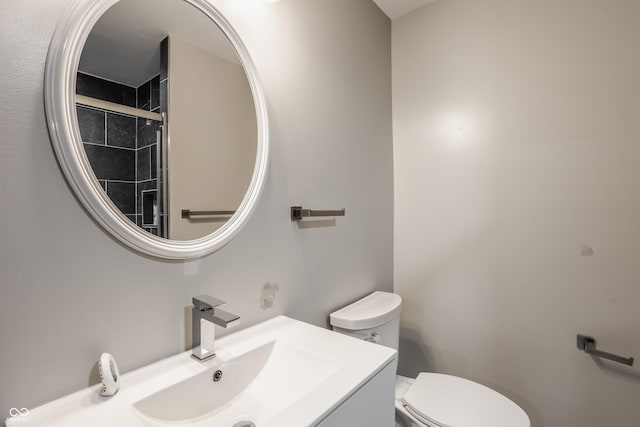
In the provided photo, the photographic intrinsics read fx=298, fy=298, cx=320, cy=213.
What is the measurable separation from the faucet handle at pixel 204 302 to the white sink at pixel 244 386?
140 mm

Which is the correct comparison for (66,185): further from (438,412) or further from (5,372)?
(438,412)

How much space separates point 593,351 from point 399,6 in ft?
6.49

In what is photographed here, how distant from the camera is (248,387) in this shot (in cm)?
84

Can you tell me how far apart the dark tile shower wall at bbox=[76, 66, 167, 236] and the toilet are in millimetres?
866

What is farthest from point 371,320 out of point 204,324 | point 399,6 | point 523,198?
point 399,6

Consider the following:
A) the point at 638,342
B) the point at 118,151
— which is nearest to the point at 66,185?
the point at 118,151

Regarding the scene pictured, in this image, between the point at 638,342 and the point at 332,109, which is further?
the point at 332,109

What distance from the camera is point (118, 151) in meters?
0.72

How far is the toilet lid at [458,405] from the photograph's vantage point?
1.11 metres

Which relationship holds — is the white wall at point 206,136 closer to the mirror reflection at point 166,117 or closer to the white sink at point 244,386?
the mirror reflection at point 166,117

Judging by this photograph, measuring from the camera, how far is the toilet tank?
4.09 feet

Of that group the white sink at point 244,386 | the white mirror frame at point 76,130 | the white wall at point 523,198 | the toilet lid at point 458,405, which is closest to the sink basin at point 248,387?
the white sink at point 244,386

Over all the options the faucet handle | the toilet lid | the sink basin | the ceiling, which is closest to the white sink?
the sink basin

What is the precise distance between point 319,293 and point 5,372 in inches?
36.7
